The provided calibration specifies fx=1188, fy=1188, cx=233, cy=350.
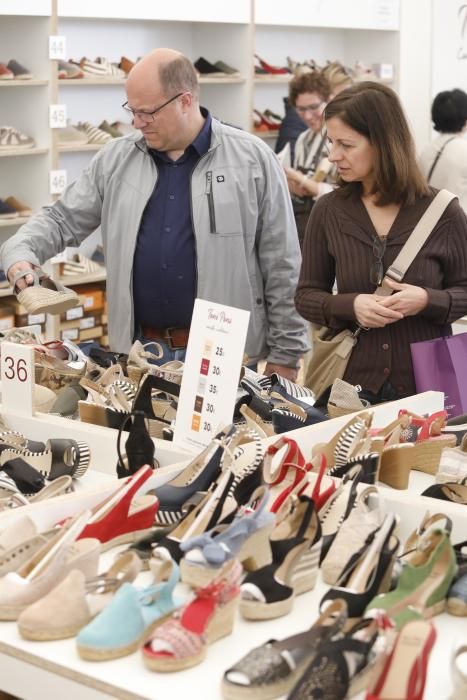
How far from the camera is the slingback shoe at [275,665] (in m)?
1.70

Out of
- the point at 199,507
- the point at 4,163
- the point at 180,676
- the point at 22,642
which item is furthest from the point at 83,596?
the point at 4,163

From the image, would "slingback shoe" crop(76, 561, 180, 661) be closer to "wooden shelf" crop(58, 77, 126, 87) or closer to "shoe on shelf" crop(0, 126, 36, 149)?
"shoe on shelf" crop(0, 126, 36, 149)

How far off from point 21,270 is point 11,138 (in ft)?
9.52

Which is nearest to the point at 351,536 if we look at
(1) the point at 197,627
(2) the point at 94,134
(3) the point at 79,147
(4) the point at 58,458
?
(1) the point at 197,627

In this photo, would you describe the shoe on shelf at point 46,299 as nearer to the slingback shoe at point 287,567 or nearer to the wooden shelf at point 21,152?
the slingback shoe at point 287,567

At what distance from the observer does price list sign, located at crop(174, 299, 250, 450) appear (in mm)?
2652

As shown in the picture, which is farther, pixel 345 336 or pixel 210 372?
pixel 345 336

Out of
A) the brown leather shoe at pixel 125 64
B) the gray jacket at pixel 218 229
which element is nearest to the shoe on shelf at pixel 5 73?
the brown leather shoe at pixel 125 64

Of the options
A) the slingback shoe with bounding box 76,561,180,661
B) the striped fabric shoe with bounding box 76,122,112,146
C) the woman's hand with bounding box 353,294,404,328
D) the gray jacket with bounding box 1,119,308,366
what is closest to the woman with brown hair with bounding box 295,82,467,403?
the woman's hand with bounding box 353,294,404,328

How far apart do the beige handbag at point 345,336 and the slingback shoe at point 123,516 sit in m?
1.25

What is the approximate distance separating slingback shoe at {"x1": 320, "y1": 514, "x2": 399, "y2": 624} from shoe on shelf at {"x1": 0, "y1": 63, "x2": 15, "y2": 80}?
4.74m

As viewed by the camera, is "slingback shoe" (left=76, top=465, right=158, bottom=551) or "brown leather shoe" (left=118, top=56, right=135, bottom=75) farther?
"brown leather shoe" (left=118, top=56, right=135, bottom=75)

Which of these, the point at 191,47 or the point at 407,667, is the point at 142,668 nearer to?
the point at 407,667

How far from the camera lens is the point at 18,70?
252 inches
